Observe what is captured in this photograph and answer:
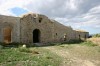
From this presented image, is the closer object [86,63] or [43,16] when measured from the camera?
[86,63]

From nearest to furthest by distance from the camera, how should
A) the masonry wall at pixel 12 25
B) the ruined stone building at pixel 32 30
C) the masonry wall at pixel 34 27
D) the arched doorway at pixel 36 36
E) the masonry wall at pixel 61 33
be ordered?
the masonry wall at pixel 12 25 → the ruined stone building at pixel 32 30 → the masonry wall at pixel 34 27 → the arched doorway at pixel 36 36 → the masonry wall at pixel 61 33

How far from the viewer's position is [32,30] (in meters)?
29.3

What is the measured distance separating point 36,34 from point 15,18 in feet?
15.8

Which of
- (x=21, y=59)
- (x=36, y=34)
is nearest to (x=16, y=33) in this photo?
(x=36, y=34)

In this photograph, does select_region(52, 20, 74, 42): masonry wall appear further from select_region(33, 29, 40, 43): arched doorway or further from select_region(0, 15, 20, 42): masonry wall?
select_region(0, 15, 20, 42): masonry wall

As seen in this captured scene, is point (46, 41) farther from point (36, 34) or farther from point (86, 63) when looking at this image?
point (86, 63)

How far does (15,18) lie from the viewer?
27281 mm

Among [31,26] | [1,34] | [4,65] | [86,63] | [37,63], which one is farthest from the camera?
[31,26]

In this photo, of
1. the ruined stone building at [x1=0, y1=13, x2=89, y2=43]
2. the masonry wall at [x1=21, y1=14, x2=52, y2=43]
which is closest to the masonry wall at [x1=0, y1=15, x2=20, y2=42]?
the ruined stone building at [x1=0, y1=13, x2=89, y2=43]

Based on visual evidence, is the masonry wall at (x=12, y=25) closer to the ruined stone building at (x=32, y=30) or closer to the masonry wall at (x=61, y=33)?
the ruined stone building at (x=32, y=30)

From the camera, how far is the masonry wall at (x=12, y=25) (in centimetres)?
2612

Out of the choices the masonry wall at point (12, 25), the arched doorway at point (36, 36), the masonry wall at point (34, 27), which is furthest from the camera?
the arched doorway at point (36, 36)

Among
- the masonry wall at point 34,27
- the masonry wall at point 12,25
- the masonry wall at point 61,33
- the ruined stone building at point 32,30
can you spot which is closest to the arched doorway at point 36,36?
the ruined stone building at point 32,30

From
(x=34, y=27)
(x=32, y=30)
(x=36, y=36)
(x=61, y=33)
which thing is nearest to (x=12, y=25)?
(x=32, y=30)
